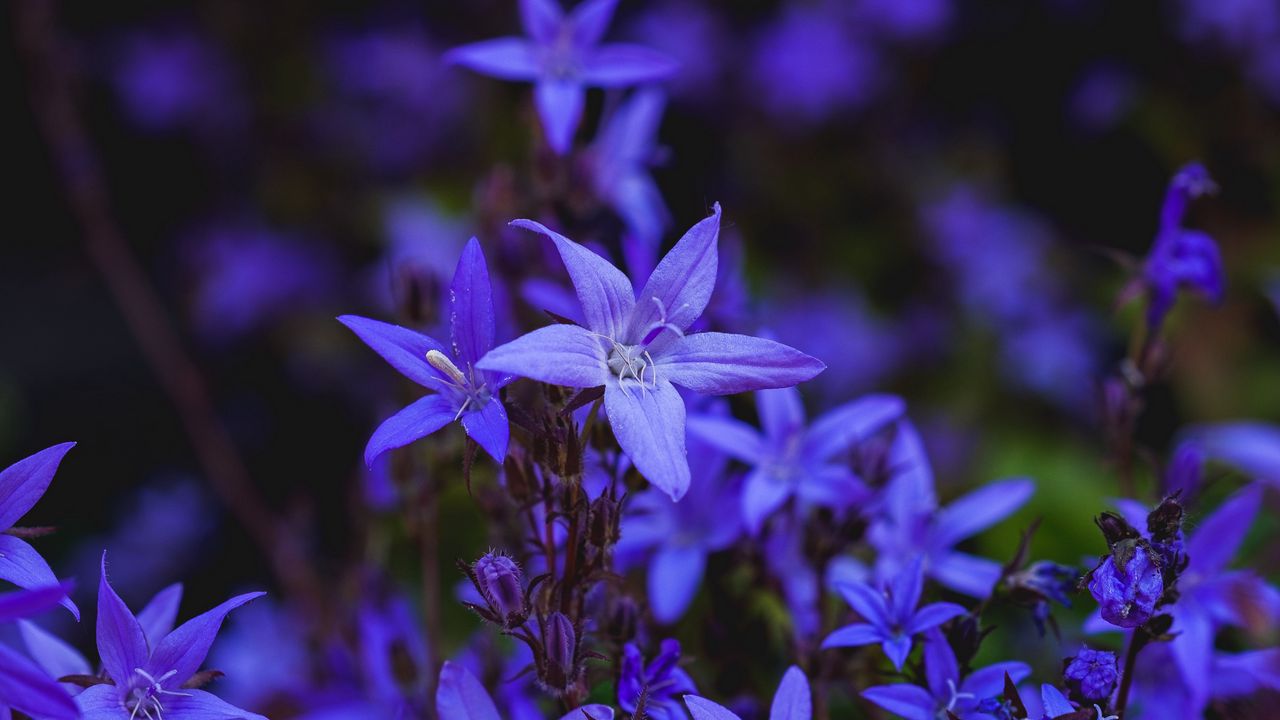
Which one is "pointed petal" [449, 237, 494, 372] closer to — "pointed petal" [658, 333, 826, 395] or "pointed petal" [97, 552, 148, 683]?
"pointed petal" [658, 333, 826, 395]

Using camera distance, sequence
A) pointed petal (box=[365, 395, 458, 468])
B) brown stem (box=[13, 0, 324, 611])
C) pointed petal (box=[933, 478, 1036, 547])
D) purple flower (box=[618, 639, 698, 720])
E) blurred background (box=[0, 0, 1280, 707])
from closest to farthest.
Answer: pointed petal (box=[365, 395, 458, 468])
purple flower (box=[618, 639, 698, 720])
pointed petal (box=[933, 478, 1036, 547])
brown stem (box=[13, 0, 324, 611])
blurred background (box=[0, 0, 1280, 707])

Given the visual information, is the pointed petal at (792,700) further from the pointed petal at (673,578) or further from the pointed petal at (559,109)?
the pointed petal at (559,109)

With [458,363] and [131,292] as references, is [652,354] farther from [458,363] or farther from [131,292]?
[131,292]

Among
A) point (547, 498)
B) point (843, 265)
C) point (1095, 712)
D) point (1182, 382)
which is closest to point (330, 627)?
point (547, 498)

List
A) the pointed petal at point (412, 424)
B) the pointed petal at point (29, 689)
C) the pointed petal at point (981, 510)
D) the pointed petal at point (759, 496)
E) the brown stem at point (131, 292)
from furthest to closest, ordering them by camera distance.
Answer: the brown stem at point (131, 292)
the pointed petal at point (981, 510)
the pointed petal at point (759, 496)
the pointed petal at point (412, 424)
the pointed petal at point (29, 689)

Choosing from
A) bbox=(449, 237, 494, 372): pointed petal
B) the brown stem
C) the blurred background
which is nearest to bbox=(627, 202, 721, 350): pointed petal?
bbox=(449, 237, 494, 372): pointed petal

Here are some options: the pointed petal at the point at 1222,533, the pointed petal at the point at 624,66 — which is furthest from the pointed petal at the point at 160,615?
the pointed petal at the point at 1222,533
